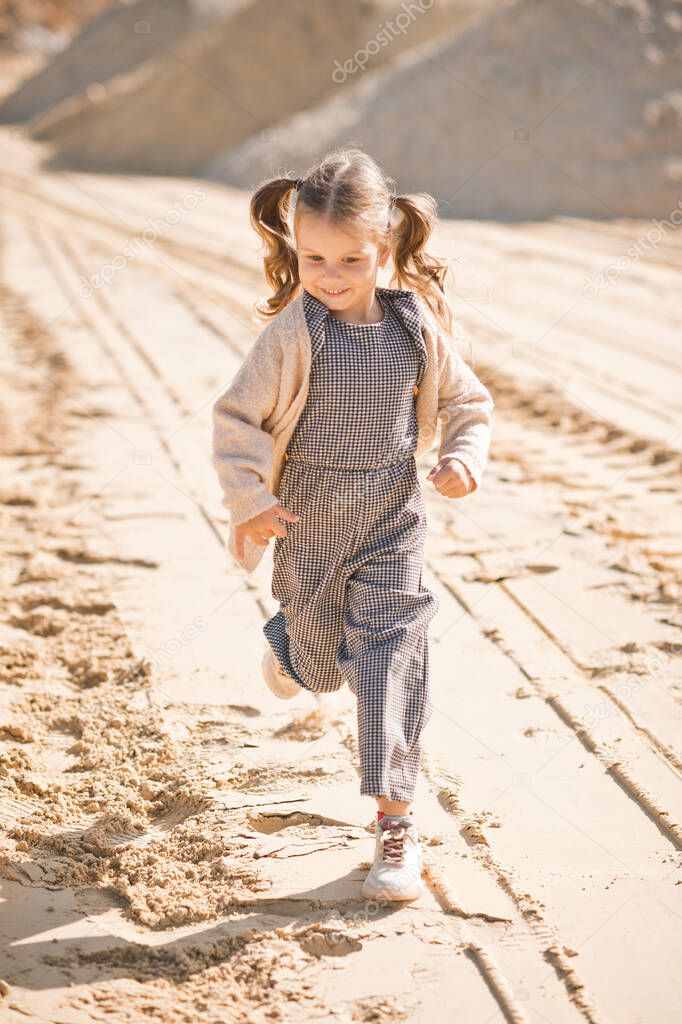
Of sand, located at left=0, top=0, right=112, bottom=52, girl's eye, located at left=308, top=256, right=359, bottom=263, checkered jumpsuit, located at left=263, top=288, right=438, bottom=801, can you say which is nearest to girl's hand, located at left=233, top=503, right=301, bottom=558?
checkered jumpsuit, located at left=263, top=288, right=438, bottom=801

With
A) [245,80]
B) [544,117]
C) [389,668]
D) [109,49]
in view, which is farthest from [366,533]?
[109,49]

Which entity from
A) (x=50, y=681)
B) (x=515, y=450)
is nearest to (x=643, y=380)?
(x=515, y=450)

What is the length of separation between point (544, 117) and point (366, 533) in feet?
40.1

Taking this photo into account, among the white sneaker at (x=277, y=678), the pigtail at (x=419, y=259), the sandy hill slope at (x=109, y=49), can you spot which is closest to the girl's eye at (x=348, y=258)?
the pigtail at (x=419, y=259)

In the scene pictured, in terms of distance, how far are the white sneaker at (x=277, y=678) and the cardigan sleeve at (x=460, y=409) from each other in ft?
2.10

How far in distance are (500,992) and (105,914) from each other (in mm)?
849

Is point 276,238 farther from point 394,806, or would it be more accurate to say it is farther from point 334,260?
point 394,806

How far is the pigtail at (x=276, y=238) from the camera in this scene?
8.45 ft

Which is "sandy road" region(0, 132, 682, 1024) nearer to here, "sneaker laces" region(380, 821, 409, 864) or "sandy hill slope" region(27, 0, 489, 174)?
"sneaker laces" region(380, 821, 409, 864)

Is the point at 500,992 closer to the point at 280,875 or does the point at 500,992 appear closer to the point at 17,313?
the point at 280,875

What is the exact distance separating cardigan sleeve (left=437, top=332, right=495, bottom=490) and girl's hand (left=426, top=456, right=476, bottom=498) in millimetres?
53

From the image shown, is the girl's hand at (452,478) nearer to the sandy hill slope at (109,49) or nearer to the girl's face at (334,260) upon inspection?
the girl's face at (334,260)

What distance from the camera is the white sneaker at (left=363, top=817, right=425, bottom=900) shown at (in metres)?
2.35

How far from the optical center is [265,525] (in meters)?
2.40
